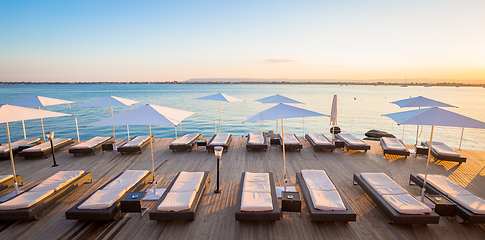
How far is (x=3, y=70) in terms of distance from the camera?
90.4ft

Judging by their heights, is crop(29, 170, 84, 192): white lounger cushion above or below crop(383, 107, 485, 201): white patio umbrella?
below

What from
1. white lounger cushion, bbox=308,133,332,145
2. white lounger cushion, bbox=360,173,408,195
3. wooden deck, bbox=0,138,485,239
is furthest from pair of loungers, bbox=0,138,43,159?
white lounger cushion, bbox=360,173,408,195

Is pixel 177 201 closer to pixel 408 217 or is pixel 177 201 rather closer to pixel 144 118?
pixel 144 118

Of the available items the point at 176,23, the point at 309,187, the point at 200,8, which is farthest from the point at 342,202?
the point at 176,23

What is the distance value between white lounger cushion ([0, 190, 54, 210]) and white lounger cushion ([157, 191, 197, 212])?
2.39 m

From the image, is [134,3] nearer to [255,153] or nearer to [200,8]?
[200,8]

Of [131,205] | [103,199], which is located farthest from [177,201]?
[103,199]

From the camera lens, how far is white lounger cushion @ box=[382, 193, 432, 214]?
3309 millimetres

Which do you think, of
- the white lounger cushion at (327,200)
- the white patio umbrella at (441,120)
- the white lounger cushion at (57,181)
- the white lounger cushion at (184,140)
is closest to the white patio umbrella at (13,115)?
the white lounger cushion at (57,181)

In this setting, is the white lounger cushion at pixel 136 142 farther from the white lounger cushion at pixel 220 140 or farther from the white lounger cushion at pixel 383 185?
the white lounger cushion at pixel 383 185

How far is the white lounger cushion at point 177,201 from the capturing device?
3447 millimetres

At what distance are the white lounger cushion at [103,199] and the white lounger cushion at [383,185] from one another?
523 cm

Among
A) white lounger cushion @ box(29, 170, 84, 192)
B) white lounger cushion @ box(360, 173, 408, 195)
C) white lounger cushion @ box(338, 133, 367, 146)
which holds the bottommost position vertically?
white lounger cushion @ box(338, 133, 367, 146)

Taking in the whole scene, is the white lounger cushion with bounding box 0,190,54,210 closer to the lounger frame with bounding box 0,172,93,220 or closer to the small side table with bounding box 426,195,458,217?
the lounger frame with bounding box 0,172,93,220
